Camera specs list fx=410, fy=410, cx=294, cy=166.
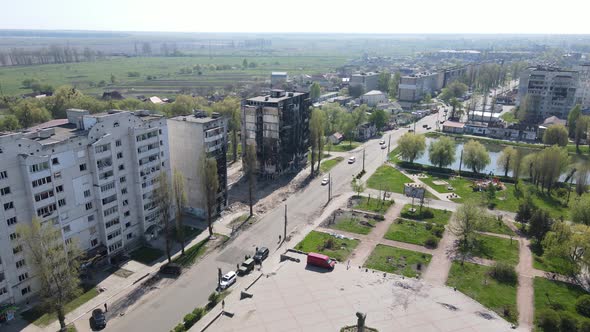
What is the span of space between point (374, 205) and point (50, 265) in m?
50.2

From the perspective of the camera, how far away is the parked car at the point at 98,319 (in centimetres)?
4194

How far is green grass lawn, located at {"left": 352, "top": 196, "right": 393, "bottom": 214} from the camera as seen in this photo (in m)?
71.0

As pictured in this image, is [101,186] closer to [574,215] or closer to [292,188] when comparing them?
[292,188]

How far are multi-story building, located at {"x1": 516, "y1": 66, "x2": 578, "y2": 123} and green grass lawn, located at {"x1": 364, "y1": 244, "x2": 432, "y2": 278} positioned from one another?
354 ft

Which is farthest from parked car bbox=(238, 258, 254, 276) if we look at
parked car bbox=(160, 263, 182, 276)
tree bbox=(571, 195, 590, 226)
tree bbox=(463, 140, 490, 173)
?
tree bbox=(463, 140, 490, 173)

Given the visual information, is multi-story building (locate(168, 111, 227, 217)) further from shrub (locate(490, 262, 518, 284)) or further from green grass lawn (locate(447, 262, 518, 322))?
shrub (locate(490, 262, 518, 284))

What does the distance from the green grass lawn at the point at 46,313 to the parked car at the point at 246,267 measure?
16825mm

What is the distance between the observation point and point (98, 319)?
4200 centimetres

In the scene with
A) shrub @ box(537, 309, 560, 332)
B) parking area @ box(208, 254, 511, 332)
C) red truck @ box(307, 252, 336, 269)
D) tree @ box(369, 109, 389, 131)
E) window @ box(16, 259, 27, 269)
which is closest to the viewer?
shrub @ box(537, 309, 560, 332)

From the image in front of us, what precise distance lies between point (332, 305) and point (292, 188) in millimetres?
38461

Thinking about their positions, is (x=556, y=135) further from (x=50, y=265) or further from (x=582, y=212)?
(x=50, y=265)

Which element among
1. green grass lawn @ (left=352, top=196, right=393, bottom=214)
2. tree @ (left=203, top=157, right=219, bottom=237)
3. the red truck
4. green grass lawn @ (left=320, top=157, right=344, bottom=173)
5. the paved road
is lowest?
the paved road

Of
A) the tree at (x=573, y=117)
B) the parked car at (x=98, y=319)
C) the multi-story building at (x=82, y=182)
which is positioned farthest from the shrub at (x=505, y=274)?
the tree at (x=573, y=117)

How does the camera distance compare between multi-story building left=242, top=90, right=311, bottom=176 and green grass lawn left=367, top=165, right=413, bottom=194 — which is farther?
multi-story building left=242, top=90, right=311, bottom=176
